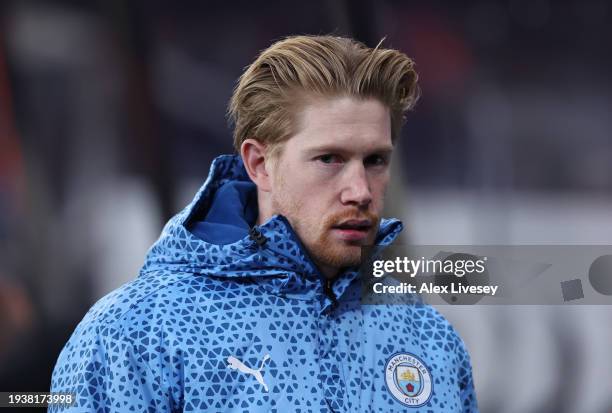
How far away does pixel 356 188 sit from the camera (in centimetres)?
199

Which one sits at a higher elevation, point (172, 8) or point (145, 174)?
point (172, 8)

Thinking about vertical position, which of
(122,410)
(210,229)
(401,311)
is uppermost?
(210,229)

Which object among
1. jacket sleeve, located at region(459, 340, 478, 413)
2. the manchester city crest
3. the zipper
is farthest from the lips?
jacket sleeve, located at region(459, 340, 478, 413)

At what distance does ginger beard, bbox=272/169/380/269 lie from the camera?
6.57ft

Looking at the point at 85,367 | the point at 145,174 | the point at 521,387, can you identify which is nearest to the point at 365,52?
the point at 85,367

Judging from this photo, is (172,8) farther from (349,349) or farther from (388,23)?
(349,349)

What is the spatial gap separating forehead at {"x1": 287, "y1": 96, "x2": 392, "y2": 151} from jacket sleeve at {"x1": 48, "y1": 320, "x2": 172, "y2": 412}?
1.75 ft

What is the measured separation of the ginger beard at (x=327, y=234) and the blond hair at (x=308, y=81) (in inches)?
6.7

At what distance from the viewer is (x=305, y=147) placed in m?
2.03

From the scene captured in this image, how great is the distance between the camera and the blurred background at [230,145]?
345cm

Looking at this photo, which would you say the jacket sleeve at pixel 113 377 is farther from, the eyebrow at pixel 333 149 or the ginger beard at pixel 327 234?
the eyebrow at pixel 333 149

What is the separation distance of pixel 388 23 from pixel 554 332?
51.9 inches

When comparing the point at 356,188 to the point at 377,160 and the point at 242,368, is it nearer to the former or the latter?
the point at 377,160

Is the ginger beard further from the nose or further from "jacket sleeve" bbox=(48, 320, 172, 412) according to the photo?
"jacket sleeve" bbox=(48, 320, 172, 412)
